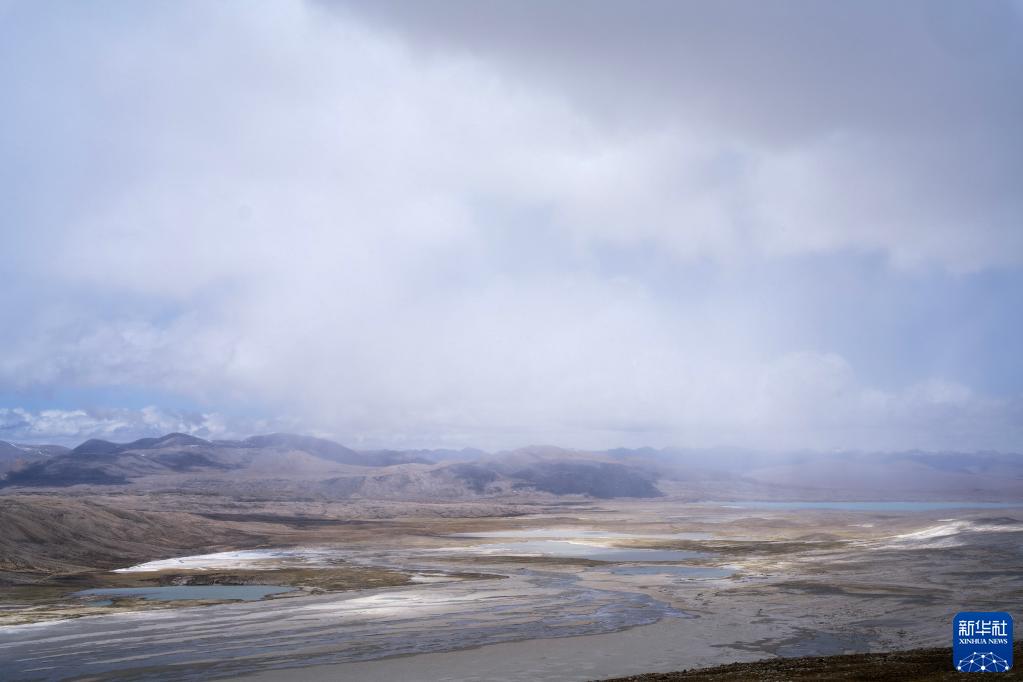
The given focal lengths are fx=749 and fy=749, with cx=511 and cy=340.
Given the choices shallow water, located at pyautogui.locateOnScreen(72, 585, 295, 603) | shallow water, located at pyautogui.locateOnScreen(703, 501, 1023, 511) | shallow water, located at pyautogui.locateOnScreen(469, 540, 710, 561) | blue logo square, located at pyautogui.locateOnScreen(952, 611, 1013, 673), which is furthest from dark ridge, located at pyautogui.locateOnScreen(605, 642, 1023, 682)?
shallow water, located at pyautogui.locateOnScreen(703, 501, 1023, 511)

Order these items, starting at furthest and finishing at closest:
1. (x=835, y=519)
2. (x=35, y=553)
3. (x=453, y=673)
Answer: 1. (x=835, y=519)
2. (x=35, y=553)
3. (x=453, y=673)

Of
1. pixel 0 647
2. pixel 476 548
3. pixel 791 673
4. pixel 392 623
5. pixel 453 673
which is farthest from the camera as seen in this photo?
pixel 476 548

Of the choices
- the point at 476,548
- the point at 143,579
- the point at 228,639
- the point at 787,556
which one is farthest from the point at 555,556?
the point at 228,639

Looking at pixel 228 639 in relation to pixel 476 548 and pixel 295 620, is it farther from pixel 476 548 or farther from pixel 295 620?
pixel 476 548

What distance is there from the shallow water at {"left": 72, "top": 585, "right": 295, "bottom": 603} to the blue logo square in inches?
1347

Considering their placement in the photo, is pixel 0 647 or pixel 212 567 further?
pixel 212 567

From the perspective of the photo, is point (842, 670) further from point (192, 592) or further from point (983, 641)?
point (192, 592)

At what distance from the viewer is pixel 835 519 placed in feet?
367

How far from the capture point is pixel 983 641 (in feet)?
53.1

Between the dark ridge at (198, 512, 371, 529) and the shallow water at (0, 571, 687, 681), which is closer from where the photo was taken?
the shallow water at (0, 571, 687, 681)

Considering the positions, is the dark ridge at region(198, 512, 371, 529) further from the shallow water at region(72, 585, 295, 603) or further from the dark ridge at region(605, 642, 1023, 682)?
the dark ridge at region(605, 642, 1023, 682)

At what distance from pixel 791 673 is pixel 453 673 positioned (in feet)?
34.4

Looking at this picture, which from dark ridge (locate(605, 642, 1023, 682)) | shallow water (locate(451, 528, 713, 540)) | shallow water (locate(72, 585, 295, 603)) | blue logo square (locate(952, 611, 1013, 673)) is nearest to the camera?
blue logo square (locate(952, 611, 1013, 673))

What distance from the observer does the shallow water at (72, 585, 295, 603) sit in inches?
1642
